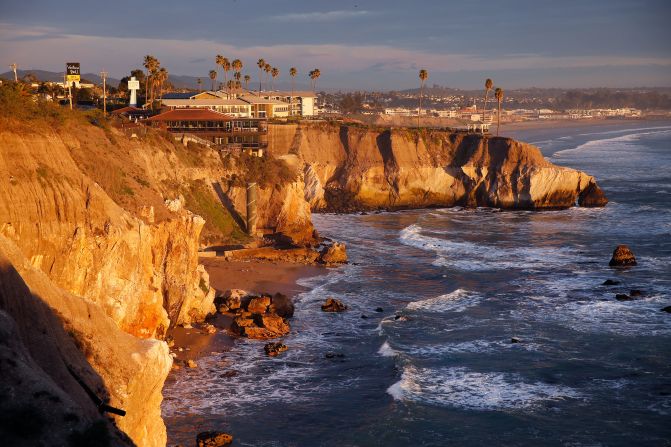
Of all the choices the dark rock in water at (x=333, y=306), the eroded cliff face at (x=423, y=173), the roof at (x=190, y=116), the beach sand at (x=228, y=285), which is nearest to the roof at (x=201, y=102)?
the eroded cliff face at (x=423, y=173)

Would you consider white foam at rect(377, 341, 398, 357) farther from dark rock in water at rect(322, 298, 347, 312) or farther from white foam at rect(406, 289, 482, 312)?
white foam at rect(406, 289, 482, 312)

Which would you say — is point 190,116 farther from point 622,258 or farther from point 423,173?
point 622,258

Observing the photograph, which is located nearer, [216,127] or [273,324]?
[273,324]

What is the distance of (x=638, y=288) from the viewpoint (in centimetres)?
4012

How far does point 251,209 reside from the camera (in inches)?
1984

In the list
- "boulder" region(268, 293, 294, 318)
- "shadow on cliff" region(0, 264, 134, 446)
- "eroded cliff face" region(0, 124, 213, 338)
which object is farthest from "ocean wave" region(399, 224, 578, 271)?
"shadow on cliff" region(0, 264, 134, 446)

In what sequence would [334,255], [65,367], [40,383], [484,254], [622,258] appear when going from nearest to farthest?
1. [40,383]
2. [65,367]
3. [334,255]
4. [622,258]
5. [484,254]

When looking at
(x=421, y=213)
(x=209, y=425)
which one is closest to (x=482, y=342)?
(x=209, y=425)

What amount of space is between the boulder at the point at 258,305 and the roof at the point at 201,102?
133ft

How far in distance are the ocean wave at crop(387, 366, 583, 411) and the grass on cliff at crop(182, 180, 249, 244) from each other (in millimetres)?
21126

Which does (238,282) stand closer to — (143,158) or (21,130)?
(143,158)

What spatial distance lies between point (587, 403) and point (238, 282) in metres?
19.0

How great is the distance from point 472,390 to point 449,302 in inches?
444

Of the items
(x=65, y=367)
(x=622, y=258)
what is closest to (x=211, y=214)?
(x=622, y=258)
